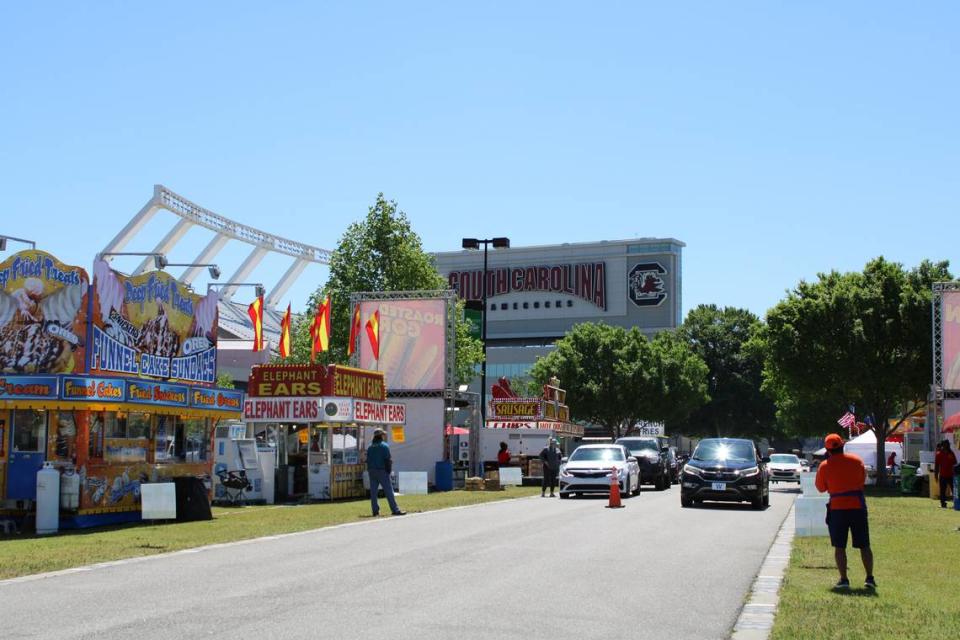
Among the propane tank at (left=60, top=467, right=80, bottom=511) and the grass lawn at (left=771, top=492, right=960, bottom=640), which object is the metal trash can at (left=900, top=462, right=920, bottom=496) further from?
the propane tank at (left=60, top=467, right=80, bottom=511)

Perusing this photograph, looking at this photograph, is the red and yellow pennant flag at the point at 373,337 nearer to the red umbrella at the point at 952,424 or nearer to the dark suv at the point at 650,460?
the dark suv at the point at 650,460

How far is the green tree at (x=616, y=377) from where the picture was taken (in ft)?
249

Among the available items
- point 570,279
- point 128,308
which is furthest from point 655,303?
point 128,308

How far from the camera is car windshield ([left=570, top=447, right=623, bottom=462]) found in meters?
32.8

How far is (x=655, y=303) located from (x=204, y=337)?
9782 cm

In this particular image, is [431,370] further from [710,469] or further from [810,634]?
[810,634]

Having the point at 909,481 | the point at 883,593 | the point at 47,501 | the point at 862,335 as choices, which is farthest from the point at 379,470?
the point at 862,335

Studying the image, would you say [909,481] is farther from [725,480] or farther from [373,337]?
[373,337]

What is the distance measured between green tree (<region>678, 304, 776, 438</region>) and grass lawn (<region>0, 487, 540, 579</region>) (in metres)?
66.8

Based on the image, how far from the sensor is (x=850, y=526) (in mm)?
12039

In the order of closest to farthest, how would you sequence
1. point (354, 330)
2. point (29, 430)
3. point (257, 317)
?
point (29, 430)
point (257, 317)
point (354, 330)

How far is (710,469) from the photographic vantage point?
89.7 ft

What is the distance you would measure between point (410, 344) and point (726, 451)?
660 inches

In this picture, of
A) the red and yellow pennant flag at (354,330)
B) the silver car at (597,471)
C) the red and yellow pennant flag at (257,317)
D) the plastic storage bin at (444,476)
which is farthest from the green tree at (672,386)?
the red and yellow pennant flag at (257,317)
